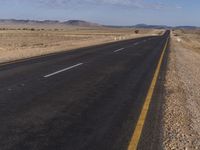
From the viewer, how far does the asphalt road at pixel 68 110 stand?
583cm

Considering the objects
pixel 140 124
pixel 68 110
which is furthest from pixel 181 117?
pixel 68 110

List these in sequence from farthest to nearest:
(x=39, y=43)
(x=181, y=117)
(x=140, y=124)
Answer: (x=39, y=43) < (x=181, y=117) < (x=140, y=124)

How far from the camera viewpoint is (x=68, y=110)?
7895mm

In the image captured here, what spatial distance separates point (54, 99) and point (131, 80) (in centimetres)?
429

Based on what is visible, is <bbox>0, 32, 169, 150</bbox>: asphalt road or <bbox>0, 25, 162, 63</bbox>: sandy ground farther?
<bbox>0, 25, 162, 63</bbox>: sandy ground

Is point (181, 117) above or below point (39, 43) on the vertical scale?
above

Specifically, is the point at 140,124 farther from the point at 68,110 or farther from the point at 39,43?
the point at 39,43

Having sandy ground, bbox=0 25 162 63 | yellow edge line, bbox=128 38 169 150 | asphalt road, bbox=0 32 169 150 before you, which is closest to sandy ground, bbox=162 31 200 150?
yellow edge line, bbox=128 38 169 150

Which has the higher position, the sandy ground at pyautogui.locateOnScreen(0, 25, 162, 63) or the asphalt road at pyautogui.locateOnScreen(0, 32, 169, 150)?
the asphalt road at pyautogui.locateOnScreen(0, 32, 169, 150)

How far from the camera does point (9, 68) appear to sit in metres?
15.0

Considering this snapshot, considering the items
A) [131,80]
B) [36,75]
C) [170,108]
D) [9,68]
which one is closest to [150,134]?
[170,108]

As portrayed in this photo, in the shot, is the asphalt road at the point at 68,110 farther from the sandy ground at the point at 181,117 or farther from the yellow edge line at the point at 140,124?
the sandy ground at the point at 181,117

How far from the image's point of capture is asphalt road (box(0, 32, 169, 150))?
19.1ft

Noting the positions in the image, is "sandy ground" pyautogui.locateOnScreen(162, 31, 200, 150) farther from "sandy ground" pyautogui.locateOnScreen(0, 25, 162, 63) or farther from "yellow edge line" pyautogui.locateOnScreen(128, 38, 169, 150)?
"sandy ground" pyautogui.locateOnScreen(0, 25, 162, 63)
